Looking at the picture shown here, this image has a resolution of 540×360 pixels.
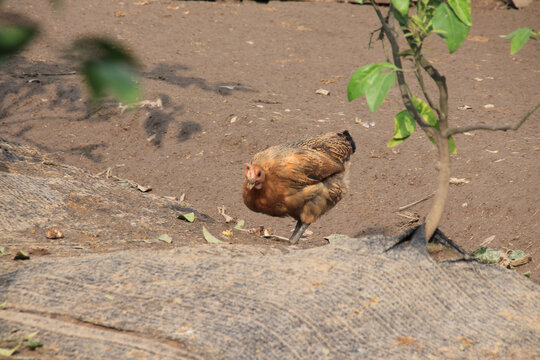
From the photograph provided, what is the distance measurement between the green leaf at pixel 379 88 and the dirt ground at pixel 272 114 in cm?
219

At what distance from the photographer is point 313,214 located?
14.5ft

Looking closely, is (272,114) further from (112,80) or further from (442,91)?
(112,80)

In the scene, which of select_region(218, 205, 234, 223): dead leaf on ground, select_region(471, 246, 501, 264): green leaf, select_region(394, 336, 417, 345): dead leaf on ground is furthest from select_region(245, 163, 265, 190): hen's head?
select_region(394, 336, 417, 345): dead leaf on ground

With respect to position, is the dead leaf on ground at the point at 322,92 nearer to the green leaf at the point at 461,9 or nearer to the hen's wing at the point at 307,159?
the hen's wing at the point at 307,159

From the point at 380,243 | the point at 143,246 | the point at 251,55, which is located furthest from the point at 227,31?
the point at 380,243

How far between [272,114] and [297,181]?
211cm

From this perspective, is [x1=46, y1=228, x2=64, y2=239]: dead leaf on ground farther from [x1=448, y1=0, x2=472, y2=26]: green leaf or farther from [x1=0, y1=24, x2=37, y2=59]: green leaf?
[x1=0, y1=24, x2=37, y2=59]: green leaf

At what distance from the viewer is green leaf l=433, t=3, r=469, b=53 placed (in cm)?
183

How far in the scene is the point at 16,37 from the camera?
72 cm

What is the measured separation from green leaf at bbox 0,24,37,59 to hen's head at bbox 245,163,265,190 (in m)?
3.33

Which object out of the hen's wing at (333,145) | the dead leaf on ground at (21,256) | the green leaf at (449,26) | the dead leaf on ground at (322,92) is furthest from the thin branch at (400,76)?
the dead leaf on ground at (322,92)

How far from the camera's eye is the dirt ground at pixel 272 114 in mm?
4836

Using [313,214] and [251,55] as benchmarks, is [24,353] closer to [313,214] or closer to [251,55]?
[313,214]

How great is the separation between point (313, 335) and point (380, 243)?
0.59 m
